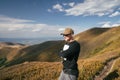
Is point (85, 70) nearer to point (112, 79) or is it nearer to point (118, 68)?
point (118, 68)

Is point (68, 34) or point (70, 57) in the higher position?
point (68, 34)

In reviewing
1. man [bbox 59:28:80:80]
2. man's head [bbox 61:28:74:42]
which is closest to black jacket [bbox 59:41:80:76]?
man [bbox 59:28:80:80]

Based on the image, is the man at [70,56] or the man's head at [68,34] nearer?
the man's head at [68,34]

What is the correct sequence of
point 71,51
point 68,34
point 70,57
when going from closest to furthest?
point 68,34 < point 71,51 < point 70,57

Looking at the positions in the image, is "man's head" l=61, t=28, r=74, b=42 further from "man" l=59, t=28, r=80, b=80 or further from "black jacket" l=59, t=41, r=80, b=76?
Result: "black jacket" l=59, t=41, r=80, b=76

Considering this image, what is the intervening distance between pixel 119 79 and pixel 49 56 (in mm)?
162600

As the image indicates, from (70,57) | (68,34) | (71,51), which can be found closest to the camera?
(68,34)

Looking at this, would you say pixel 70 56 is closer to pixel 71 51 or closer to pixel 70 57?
pixel 70 57

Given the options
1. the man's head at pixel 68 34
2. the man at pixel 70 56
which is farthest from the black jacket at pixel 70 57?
the man's head at pixel 68 34

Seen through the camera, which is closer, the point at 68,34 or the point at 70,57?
the point at 68,34

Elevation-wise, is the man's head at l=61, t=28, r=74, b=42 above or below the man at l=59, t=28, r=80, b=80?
above

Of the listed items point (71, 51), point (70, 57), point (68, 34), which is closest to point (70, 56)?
point (70, 57)

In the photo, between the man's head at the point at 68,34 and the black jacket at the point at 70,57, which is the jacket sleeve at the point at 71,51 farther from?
the man's head at the point at 68,34

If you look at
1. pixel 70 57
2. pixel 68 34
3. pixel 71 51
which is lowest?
pixel 70 57
